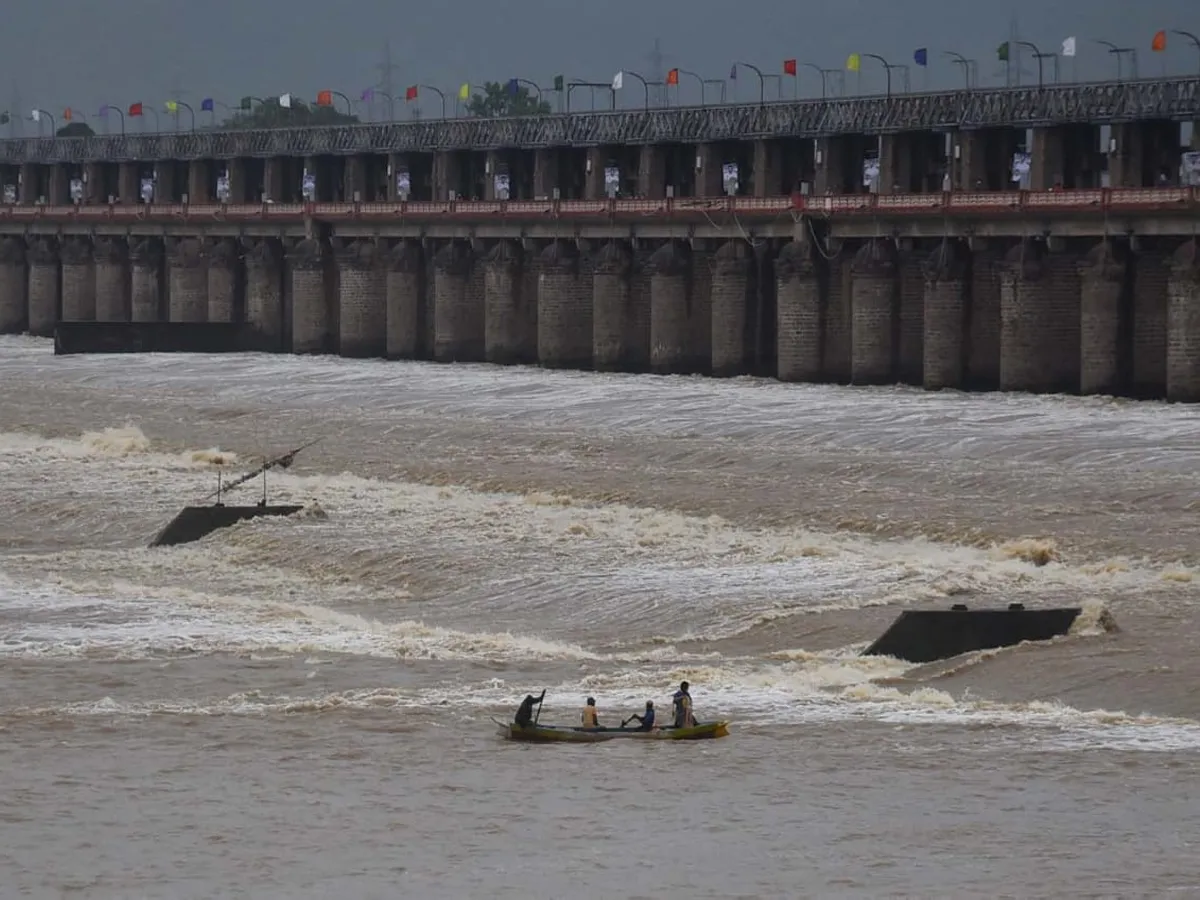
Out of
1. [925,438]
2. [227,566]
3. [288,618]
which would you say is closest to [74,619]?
[288,618]

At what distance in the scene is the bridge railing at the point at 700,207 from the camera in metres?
68.8

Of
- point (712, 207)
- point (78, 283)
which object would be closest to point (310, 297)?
point (78, 283)

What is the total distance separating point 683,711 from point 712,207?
55107mm

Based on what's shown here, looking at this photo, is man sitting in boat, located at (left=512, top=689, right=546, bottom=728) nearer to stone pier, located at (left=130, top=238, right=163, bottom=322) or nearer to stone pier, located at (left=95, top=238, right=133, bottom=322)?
stone pier, located at (left=130, top=238, right=163, bottom=322)

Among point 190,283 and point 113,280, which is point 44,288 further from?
point 190,283

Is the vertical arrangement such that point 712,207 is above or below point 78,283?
above

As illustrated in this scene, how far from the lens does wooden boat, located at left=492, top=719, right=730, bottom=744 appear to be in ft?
97.8

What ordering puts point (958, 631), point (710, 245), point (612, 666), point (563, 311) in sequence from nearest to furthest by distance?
point (958, 631)
point (612, 666)
point (710, 245)
point (563, 311)

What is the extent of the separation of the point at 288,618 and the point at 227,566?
617 centimetres

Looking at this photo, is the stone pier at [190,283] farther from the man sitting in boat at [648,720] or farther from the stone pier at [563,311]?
the man sitting in boat at [648,720]

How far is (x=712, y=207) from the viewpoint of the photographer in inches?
3302

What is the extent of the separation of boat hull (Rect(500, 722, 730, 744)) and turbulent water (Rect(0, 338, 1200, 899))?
0.24 meters

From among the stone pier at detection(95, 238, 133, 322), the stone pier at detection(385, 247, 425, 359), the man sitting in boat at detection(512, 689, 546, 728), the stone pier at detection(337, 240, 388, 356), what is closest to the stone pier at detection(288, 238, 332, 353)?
the stone pier at detection(337, 240, 388, 356)

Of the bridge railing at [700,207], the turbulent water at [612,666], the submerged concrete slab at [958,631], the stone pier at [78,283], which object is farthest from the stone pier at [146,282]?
the submerged concrete slab at [958,631]
